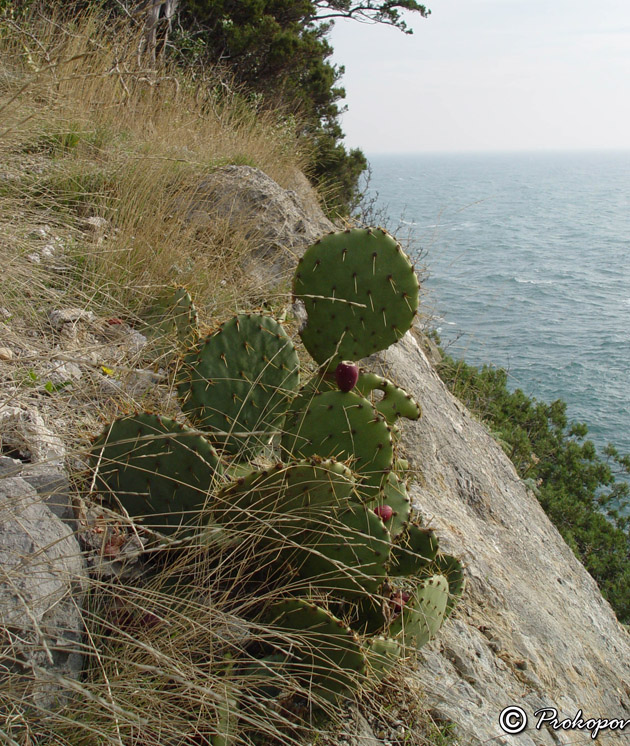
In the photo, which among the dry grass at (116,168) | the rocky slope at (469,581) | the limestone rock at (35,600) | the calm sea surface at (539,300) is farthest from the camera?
the calm sea surface at (539,300)

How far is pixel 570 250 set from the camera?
32.1 metres

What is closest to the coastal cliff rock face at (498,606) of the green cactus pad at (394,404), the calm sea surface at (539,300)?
the green cactus pad at (394,404)

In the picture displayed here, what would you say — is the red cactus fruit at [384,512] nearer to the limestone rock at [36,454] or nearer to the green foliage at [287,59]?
the limestone rock at [36,454]

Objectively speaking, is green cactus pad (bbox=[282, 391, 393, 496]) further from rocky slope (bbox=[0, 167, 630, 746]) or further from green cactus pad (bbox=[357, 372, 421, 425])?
rocky slope (bbox=[0, 167, 630, 746])

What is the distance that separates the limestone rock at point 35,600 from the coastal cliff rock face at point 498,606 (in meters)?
0.84

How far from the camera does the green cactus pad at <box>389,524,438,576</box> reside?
175 cm

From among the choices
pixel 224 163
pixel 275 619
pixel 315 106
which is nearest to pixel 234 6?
pixel 315 106

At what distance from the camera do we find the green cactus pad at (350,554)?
57.3 inches

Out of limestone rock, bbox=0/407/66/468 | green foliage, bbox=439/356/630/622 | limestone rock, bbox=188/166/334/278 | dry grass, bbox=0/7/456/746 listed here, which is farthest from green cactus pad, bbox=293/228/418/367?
green foliage, bbox=439/356/630/622

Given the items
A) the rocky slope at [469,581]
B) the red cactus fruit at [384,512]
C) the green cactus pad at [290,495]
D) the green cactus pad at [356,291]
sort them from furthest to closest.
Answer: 1. the green cactus pad at [356,291]
2. the red cactus fruit at [384,512]
3. the green cactus pad at [290,495]
4. the rocky slope at [469,581]

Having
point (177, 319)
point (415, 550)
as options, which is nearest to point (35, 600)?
point (415, 550)

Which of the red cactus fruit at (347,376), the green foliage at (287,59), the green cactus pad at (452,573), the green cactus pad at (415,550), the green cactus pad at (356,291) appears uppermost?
the green foliage at (287,59)

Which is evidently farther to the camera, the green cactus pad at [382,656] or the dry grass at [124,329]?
the green cactus pad at [382,656]

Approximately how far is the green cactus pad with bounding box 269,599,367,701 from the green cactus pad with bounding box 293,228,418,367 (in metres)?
0.90
